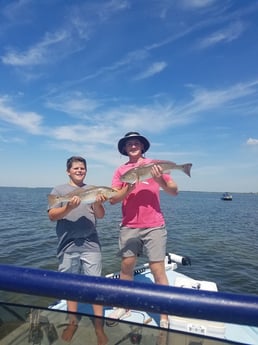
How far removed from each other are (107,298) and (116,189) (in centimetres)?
382

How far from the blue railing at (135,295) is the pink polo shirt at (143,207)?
11.9 ft

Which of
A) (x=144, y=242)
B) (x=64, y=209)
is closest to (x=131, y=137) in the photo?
(x=64, y=209)

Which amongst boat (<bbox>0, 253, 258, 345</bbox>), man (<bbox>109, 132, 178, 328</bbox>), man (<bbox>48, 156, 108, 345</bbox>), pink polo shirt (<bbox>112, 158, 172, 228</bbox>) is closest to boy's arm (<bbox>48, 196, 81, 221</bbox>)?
man (<bbox>48, 156, 108, 345</bbox>)

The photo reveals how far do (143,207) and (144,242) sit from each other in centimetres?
61

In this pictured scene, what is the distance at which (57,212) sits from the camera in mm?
4820

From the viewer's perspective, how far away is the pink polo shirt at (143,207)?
16.5 ft

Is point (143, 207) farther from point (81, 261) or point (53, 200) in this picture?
point (53, 200)

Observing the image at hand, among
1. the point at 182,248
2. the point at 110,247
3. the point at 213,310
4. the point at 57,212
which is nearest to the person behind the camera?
the point at 213,310

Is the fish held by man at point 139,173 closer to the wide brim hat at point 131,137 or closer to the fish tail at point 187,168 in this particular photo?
the wide brim hat at point 131,137

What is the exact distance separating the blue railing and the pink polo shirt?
3.64m

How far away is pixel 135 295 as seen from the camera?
4.41 feet

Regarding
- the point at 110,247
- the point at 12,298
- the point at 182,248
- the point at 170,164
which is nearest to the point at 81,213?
the point at 170,164

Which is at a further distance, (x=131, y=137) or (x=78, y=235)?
(x=131, y=137)

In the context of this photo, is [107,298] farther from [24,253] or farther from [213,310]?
[24,253]
